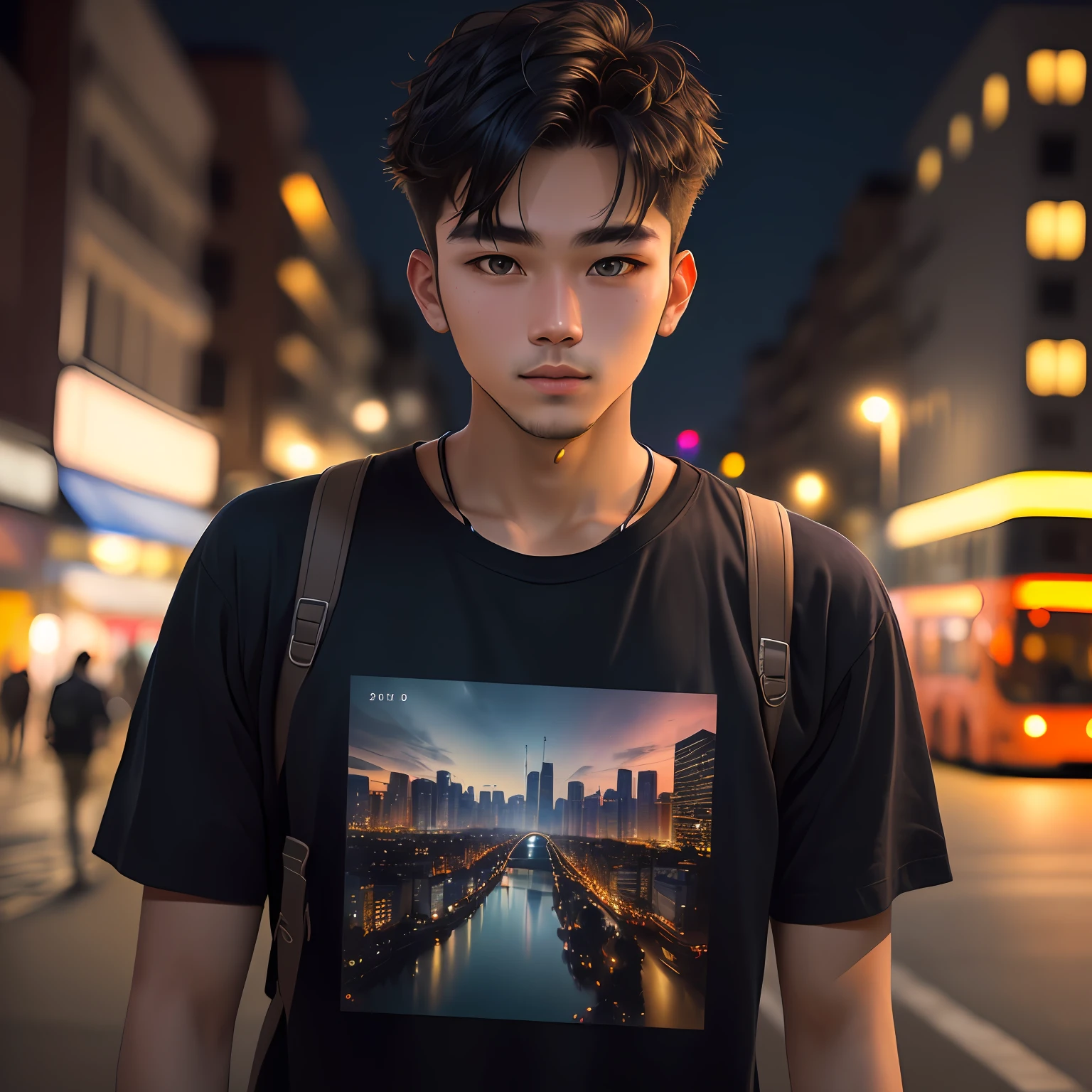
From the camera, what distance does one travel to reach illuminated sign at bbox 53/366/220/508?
2.45 metres

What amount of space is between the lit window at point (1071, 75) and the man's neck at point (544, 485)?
1615 millimetres

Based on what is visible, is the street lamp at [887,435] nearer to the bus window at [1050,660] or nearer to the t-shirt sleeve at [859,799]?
the bus window at [1050,660]

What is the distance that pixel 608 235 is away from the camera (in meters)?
1.19

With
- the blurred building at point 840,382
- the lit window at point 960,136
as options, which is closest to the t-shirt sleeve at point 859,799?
the blurred building at point 840,382

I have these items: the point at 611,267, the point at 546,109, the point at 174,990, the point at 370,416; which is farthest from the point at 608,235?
the point at 370,416

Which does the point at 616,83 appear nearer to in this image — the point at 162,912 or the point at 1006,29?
the point at 162,912

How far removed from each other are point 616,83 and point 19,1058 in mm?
2541

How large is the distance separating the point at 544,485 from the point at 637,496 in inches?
5.0

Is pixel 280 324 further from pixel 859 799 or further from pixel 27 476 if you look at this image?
pixel 859 799

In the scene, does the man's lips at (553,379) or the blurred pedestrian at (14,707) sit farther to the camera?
the blurred pedestrian at (14,707)

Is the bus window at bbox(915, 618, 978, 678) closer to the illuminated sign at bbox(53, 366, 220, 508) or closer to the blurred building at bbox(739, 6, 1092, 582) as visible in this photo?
the blurred building at bbox(739, 6, 1092, 582)

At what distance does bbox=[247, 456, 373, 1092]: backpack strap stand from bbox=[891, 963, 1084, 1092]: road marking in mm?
1460

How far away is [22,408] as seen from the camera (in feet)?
7.95

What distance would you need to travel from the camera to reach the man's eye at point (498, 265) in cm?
121
